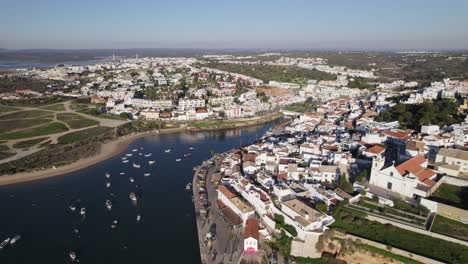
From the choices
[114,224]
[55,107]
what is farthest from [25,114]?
[114,224]

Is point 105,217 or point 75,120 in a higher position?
point 75,120

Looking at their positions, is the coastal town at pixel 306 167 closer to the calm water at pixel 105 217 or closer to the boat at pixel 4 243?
the calm water at pixel 105 217

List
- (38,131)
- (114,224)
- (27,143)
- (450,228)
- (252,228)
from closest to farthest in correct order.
Result: (450,228)
(252,228)
(114,224)
(27,143)
(38,131)

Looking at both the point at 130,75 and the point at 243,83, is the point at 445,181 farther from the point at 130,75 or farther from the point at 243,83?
the point at 130,75

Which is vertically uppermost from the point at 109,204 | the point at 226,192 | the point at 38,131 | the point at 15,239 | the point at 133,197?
the point at 226,192

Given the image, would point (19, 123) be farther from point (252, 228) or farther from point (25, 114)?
point (252, 228)

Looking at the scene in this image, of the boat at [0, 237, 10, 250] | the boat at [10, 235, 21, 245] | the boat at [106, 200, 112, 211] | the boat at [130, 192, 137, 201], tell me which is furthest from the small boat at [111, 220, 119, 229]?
the boat at [0, 237, 10, 250]

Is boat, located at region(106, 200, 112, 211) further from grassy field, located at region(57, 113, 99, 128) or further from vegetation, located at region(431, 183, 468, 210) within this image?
grassy field, located at region(57, 113, 99, 128)

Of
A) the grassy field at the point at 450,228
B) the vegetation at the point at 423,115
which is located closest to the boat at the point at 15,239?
the grassy field at the point at 450,228

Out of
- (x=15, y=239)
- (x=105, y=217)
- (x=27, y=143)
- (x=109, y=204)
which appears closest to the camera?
(x=15, y=239)
